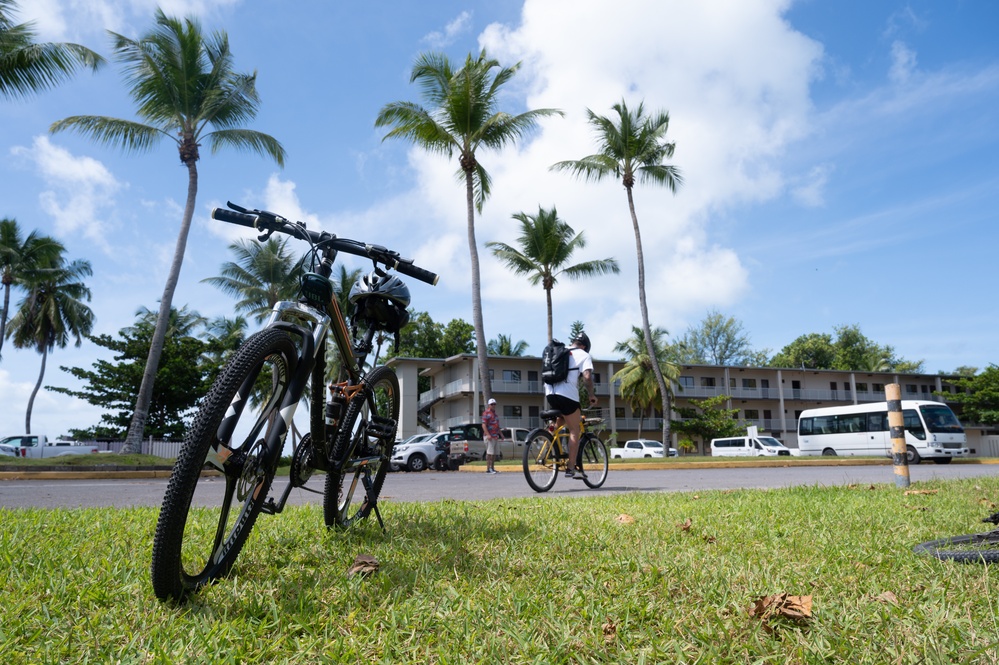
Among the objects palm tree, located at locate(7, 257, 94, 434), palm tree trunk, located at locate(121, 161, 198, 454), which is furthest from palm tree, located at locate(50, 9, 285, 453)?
palm tree, located at locate(7, 257, 94, 434)

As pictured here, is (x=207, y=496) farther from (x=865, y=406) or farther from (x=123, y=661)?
(x=865, y=406)

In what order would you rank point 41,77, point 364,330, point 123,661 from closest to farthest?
1. point 123,661
2. point 364,330
3. point 41,77

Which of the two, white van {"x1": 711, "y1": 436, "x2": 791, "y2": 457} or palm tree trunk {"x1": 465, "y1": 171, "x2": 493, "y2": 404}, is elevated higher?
palm tree trunk {"x1": 465, "y1": 171, "x2": 493, "y2": 404}

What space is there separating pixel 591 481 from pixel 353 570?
574 cm

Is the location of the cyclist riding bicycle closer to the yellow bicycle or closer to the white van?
the yellow bicycle

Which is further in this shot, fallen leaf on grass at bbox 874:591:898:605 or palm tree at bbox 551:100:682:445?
palm tree at bbox 551:100:682:445

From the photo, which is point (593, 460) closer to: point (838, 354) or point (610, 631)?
point (610, 631)

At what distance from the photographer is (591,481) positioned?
8070mm

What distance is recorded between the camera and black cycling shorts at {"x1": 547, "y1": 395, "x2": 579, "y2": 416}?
294 inches

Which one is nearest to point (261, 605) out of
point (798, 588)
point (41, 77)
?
point (798, 588)

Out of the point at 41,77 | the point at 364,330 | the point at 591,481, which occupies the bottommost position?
the point at 591,481

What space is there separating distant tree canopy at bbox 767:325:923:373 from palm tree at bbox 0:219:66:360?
204 feet

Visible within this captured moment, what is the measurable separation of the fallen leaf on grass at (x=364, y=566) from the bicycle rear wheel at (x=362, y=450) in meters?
0.45

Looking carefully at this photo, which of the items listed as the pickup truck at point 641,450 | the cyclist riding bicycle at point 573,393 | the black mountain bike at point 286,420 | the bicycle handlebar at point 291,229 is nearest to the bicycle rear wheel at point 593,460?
the cyclist riding bicycle at point 573,393
